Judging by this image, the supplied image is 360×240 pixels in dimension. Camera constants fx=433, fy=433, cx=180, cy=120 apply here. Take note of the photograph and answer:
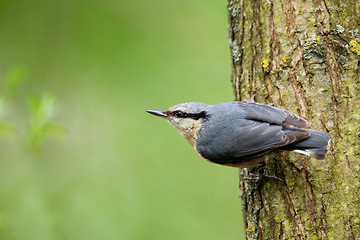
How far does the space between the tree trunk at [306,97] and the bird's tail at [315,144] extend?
85mm

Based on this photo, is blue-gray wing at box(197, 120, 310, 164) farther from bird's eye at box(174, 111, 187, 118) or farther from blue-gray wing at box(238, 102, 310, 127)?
bird's eye at box(174, 111, 187, 118)

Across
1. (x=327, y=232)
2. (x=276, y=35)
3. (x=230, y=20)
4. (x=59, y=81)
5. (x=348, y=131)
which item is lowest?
(x=327, y=232)

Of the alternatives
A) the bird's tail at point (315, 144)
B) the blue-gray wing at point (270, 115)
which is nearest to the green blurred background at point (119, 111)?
the blue-gray wing at point (270, 115)

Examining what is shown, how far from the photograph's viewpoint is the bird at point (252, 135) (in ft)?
8.38

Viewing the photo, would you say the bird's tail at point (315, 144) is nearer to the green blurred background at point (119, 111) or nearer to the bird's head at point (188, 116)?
the bird's head at point (188, 116)

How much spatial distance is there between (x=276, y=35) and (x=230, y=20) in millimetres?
448

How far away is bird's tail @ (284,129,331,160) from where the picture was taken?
2430 millimetres

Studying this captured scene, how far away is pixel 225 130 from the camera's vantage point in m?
2.85

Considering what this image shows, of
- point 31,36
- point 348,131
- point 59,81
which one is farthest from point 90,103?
point 348,131

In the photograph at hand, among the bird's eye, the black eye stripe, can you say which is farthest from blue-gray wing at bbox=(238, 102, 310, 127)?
the bird's eye

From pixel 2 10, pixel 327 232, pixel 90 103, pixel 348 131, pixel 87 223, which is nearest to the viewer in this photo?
pixel 327 232

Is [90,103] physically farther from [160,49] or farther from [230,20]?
[230,20]

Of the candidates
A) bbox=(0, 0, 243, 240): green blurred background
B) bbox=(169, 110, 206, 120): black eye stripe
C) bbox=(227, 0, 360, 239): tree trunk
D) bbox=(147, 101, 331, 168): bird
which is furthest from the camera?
bbox=(0, 0, 243, 240): green blurred background

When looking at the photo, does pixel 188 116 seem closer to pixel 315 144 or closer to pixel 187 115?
pixel 187 115
